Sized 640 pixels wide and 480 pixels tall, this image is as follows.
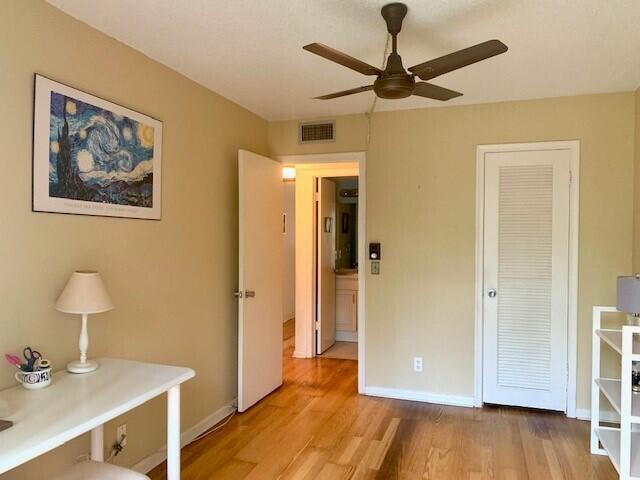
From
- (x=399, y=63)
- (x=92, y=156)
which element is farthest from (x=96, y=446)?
(x=399, y=63)

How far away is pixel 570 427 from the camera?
3.22 metres

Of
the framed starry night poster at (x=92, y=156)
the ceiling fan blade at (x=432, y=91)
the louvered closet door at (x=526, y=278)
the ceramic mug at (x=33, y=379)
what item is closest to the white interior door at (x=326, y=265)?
the louvered closet door at (x=526, y=278)

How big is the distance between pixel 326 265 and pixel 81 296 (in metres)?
3.58

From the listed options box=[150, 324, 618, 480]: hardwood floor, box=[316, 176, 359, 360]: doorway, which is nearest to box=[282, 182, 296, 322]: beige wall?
box=[316, 176, 359, 360]: doorway

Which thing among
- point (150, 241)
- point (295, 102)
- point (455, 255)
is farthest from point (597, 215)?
point (150, 241)

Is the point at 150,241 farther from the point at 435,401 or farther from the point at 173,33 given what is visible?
the point at 435,401

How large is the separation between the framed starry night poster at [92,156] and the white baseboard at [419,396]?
2.37m

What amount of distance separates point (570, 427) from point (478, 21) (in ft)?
9.21

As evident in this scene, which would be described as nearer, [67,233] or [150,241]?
[67,233]

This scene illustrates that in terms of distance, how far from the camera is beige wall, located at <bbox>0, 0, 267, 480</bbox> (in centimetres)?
190

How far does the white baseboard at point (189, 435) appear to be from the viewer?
262cm

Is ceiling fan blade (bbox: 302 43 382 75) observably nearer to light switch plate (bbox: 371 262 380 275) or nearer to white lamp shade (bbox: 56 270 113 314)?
white lamp shade (bbox: 56 270 113 314)

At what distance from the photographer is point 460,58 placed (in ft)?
6.12

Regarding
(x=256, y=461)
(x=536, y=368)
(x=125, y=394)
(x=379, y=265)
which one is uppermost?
(x=379, y=265)
